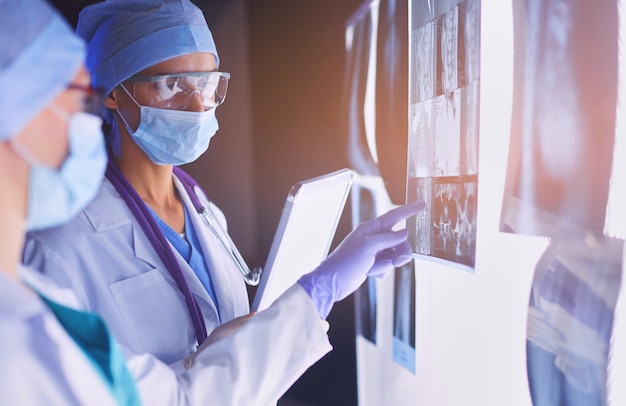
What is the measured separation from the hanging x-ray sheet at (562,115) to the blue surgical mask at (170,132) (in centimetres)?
63

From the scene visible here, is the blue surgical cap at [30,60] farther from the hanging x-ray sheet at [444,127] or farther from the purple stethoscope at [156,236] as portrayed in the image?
the hanging x-ray sheet at [444,127]

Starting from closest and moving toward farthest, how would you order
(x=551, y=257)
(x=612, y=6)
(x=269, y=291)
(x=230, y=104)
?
(x=612, y=6) < (x=551, y=257) < (x=269, y=291) < (x=230, y=104)

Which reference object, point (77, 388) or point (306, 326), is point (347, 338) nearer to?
point (306, 326)

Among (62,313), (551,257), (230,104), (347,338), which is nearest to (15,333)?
(62,313)

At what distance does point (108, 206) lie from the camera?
3.43 feet

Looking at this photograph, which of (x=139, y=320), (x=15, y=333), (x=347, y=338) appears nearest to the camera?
(x=15, y=333)

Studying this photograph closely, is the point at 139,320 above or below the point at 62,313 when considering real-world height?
below

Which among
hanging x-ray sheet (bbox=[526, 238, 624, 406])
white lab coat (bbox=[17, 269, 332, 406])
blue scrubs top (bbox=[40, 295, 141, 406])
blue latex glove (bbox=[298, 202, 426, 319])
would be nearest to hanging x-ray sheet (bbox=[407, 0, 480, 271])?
blue latex glove (bbox=[298, 202, 426, 319])

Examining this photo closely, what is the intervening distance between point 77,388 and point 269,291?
0.57m

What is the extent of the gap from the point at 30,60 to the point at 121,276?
50 centimetres

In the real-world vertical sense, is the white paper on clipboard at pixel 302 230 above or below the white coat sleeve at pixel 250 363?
above

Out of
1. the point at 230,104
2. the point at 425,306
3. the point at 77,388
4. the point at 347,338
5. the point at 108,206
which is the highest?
the point at 230,104

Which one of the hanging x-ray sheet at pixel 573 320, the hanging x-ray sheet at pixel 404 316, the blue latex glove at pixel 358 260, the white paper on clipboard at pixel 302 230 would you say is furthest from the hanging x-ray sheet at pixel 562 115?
the hanging x-ray sheet at pixel 404 316

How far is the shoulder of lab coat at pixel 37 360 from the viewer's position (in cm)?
56
